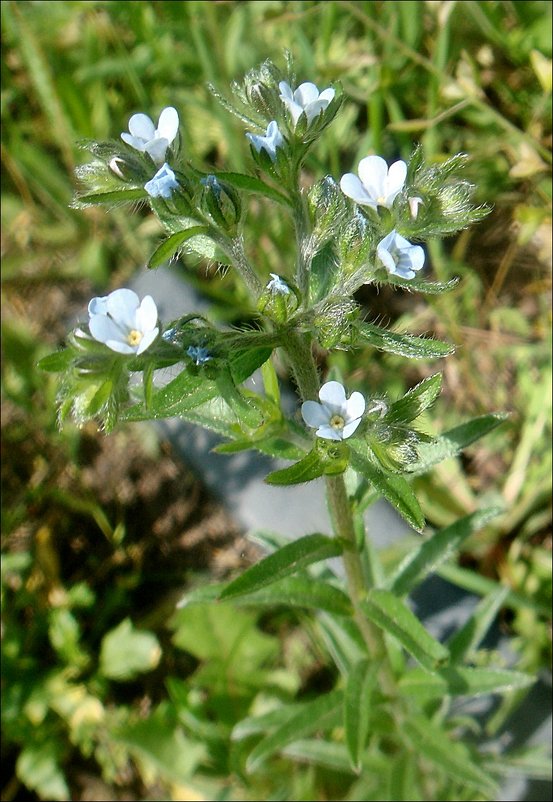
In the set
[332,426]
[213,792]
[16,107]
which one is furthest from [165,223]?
[16,107]

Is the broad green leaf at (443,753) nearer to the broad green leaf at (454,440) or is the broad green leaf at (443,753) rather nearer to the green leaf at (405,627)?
the green leaf at (405,627)

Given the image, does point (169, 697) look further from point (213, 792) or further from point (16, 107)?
point (16, 107)

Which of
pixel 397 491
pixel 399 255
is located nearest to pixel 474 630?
pixel 397 491

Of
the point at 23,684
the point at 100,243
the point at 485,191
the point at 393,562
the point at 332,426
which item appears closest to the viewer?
the point at 332,426

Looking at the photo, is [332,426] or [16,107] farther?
[16,107]

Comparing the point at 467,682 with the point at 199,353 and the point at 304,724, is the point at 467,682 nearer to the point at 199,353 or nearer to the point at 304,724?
the point at 304,724

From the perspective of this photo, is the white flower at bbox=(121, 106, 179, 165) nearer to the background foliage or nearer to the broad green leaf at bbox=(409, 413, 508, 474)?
the broad green leaf at bbox=(409, 413, 508, 474)

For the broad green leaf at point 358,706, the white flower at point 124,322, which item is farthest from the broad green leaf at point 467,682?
the white flower at point 124,322
